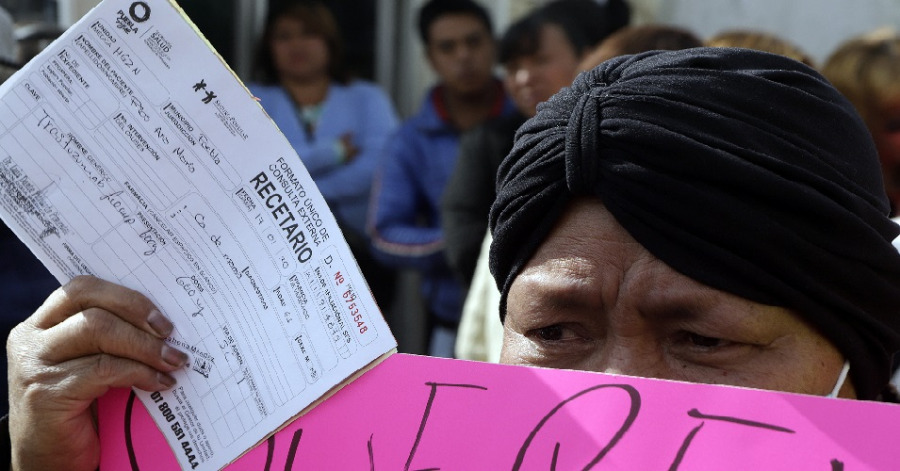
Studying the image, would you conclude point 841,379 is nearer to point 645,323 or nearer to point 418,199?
point 645,323

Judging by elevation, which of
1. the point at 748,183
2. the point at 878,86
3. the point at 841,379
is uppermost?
the point at 748,183

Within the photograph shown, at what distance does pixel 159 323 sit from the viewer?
1544mm

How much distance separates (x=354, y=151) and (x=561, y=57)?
60.7 inches

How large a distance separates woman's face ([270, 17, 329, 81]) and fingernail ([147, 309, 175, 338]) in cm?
411

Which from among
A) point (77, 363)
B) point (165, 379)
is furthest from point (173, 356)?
point (77, 363)

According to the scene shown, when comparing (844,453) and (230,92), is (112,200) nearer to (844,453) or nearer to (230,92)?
(230,92)

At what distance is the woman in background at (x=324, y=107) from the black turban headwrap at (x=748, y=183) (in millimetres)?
3719

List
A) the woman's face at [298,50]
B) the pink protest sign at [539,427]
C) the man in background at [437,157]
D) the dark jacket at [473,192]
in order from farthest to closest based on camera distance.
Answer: the woman's face at [298,50], the man in background at [437,157], the dark jacket at [473,192], the pink protest sign at [539,427]

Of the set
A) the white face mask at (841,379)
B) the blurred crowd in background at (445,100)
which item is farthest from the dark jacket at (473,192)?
the white face mask at (841,379)

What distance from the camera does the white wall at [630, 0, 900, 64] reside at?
5.64m

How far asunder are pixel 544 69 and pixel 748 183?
110 inches

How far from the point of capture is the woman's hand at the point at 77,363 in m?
1.55

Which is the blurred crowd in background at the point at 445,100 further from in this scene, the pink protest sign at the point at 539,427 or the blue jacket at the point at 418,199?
the pink protest sign at the point at 539,427

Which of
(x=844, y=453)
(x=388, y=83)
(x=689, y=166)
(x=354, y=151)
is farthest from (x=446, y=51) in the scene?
(x=844, y=453)
